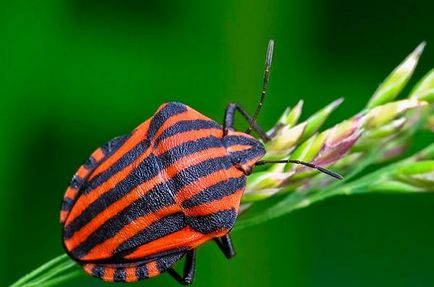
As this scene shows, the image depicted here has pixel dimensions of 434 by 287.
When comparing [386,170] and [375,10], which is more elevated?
[375,10]

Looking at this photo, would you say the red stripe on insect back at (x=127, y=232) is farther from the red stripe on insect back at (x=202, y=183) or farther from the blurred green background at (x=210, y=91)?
the blurred green background at (x=210, y=91)

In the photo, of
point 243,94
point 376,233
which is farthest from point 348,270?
point 243,94

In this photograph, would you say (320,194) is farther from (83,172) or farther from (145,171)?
(83,172)

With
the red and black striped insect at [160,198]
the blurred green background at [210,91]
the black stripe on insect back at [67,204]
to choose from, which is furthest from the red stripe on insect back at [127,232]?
the blurred green background at [210,91]

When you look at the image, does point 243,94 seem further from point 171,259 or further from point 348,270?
point 171,259

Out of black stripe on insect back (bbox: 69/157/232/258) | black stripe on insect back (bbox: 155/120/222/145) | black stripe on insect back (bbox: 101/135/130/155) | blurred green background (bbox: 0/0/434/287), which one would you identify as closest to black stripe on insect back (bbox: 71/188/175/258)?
black stripe on insect back (bbox: 69/157/232/258)

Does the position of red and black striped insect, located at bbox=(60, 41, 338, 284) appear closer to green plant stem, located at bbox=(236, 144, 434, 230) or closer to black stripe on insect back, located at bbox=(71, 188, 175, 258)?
black stripe on insect back, located at bbox=(71, 188, 175, 258)

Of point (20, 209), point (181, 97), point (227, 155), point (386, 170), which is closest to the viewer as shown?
point (386, 170)

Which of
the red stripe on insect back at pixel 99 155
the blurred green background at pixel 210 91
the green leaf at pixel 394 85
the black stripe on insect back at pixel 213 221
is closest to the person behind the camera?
the green leaf at pixel 394 85

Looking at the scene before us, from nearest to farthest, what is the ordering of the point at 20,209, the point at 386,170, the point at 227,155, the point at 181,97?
the point at 386,170, the point at 227,155, the point at 20,209, the point at 181,97
